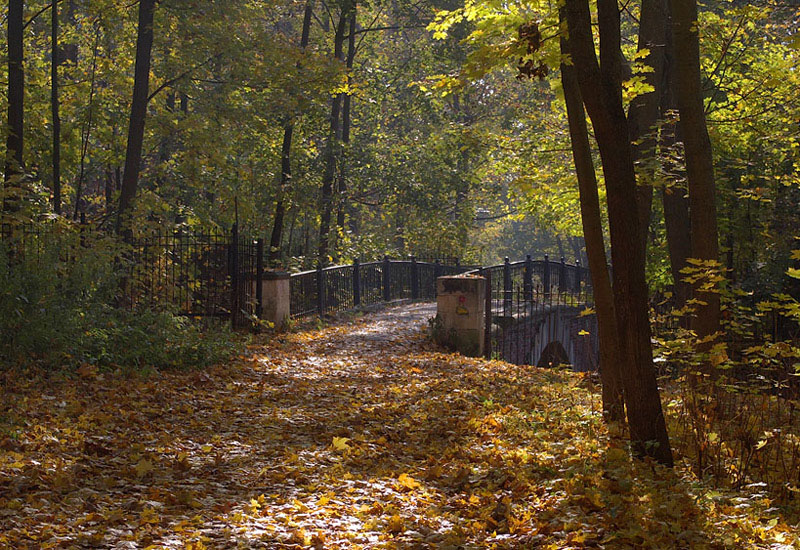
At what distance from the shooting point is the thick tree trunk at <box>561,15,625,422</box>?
7.20 m

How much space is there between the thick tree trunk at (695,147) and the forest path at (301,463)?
2282 mm

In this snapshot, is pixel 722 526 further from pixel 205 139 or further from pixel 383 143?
pixel 383 143

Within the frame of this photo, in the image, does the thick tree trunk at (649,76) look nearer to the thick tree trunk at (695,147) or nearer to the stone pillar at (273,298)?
the thick tree trunk at (695,147)

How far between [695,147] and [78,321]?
7933 mm

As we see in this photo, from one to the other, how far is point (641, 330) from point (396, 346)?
8.90m

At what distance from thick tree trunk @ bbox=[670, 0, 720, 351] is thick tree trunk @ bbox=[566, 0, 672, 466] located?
10.7ft

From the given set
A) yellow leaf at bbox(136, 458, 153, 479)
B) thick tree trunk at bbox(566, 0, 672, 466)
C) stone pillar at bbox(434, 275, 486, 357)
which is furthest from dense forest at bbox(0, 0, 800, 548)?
yellow leaf at bbox(136, 458, 153, 479)

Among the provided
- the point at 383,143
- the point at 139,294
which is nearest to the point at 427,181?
the point at 383,143

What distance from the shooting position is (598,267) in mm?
7266

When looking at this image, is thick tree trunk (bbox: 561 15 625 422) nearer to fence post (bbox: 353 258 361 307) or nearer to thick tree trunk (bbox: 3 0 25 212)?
thick tree trunk (bbox: 3 0 25 212)

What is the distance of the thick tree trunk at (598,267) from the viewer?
7195mm

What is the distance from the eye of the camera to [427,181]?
2908cm

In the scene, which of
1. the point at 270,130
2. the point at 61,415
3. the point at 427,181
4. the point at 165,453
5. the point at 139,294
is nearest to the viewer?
the point at 165,453

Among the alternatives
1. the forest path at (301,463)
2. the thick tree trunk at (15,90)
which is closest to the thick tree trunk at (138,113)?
the thick tree trunk at (15,90)
